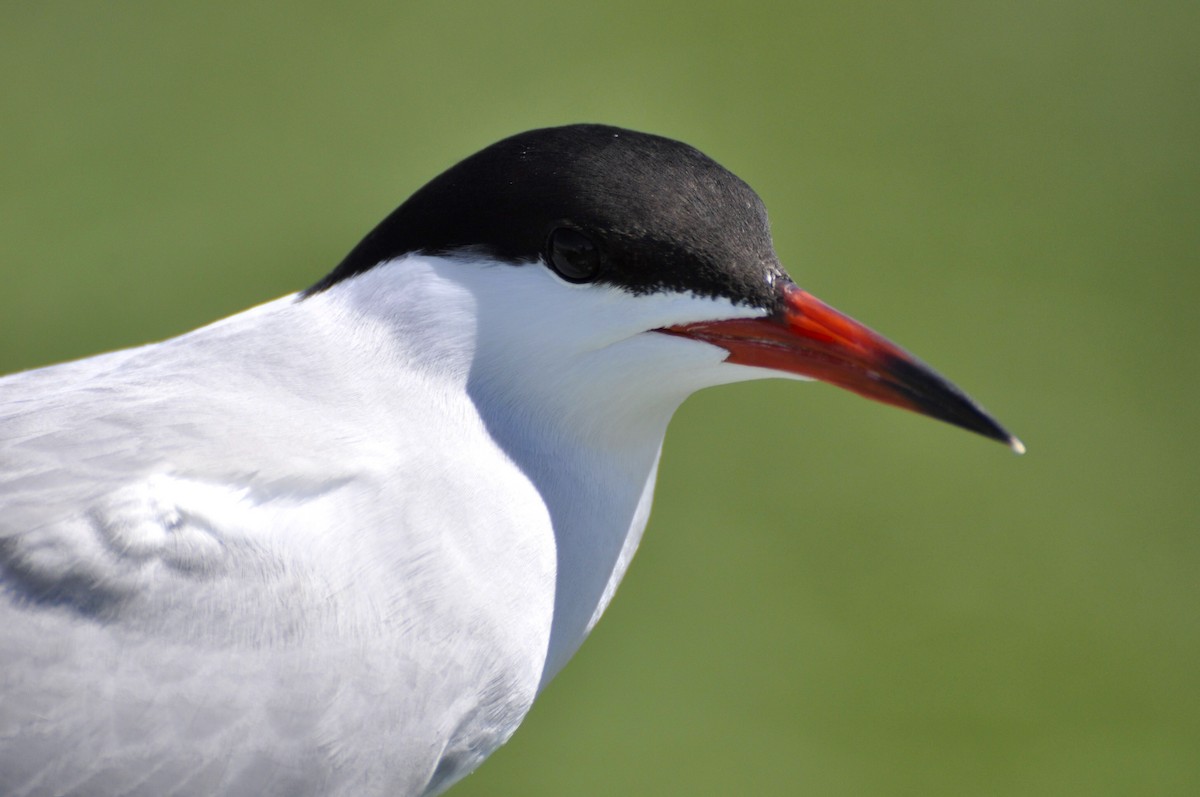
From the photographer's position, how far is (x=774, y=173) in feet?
9.85

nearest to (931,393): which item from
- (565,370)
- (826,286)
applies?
(565,370)

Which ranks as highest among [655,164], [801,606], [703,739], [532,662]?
[655,164]

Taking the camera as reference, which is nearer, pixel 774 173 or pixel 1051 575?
pixel 1051 575

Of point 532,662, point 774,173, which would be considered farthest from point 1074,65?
point 532,662

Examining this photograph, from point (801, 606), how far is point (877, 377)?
127 cm

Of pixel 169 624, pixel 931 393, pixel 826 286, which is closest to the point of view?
pixel 169 624

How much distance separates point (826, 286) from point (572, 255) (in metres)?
1.82

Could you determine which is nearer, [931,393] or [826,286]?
[931,393]

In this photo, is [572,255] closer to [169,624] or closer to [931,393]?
[931,393]

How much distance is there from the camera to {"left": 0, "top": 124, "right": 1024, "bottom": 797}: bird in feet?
3.11

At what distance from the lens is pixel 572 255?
3.39 feet

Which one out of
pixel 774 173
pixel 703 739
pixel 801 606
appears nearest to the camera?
pixel 703 739

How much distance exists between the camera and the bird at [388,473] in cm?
95

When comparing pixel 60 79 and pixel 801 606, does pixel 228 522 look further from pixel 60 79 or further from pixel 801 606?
pixel 60 79
